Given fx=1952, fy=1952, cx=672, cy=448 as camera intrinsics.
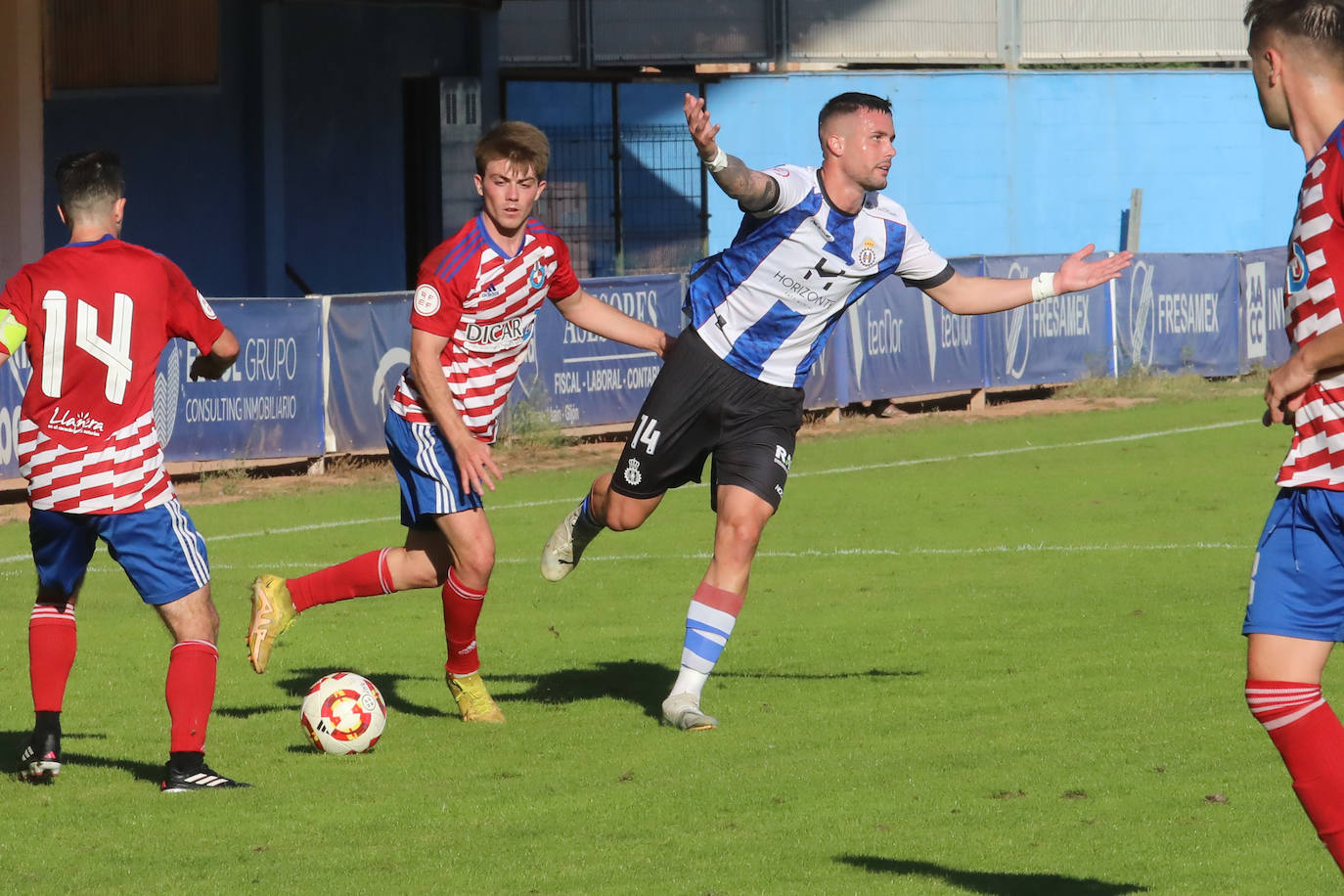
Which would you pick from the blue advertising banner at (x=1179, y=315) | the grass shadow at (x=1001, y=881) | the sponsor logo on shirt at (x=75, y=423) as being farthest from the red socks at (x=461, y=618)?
the blue advertising banner at (x=1179, y=315)

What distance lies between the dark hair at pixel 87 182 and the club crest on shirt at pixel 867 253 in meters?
2.81

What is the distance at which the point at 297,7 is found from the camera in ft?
79.2

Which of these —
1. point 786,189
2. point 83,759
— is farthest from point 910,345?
point 83,759

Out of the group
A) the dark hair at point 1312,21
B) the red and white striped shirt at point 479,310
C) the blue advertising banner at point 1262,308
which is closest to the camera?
the dark hair at point 1312,21

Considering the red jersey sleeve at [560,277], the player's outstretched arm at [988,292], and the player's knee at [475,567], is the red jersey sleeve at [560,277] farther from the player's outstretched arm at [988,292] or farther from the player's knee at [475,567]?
the player's outstretched arm at [988,292]

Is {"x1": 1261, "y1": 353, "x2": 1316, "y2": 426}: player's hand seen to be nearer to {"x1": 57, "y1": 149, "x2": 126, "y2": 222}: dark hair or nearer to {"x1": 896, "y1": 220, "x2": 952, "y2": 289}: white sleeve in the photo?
{"x1": 896, "y1": 220, "x2": 952, "y2": 289}: white sleeve

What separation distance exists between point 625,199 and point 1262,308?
10082 mm

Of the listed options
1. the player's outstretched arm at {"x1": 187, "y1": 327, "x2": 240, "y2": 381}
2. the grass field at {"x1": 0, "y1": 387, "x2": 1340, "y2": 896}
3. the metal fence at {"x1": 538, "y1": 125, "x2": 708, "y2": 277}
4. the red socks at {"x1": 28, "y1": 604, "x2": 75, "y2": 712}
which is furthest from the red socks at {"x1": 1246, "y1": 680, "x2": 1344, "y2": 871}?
the metal fence at {"x1": 538, "y1": 125, "x2": 708, "y2": 277}

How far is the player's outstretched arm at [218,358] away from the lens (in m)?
6.49

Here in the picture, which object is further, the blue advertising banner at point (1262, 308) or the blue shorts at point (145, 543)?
the blue advertising banner at point (1262, 308)

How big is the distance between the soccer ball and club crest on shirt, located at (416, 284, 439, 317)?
1.40 m

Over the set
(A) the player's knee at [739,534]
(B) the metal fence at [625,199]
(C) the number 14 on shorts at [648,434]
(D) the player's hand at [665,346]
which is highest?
(B) the metal fence at [625,199]

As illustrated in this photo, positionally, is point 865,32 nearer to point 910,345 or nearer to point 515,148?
point 910,345

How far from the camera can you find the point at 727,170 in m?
7.07
